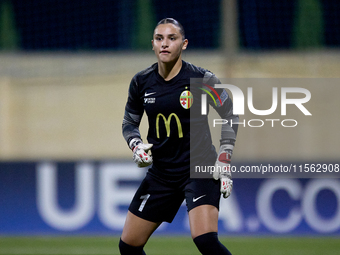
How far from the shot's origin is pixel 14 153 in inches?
413

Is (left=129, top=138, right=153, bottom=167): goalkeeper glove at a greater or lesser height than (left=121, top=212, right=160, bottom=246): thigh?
greater

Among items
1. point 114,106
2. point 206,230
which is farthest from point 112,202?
point 206,230

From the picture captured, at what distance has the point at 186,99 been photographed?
158 inches

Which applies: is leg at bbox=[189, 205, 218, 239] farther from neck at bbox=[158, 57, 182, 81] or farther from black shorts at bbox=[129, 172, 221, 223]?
neck at bbox=[158, 57, 182, 81]

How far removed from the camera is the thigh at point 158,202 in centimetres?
405

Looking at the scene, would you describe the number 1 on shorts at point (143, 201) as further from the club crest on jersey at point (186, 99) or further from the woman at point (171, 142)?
the club crest on jersey at point (186, 99)

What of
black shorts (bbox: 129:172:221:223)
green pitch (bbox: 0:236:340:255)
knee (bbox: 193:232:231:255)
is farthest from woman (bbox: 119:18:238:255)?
green pitch (bbox: 0:236:340:255)

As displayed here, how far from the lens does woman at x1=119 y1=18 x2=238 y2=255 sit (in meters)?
3.98

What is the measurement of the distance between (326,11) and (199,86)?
8.36 m

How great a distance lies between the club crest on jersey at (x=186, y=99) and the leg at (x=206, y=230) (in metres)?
0.75

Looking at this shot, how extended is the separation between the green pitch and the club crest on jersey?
331 centimetres

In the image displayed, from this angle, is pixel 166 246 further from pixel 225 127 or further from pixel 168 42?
pixel 168 42

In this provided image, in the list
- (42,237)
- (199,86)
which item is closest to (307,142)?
(42,237)

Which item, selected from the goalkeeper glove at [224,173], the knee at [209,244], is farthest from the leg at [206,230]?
the goalkeeper glove at [224,173]
